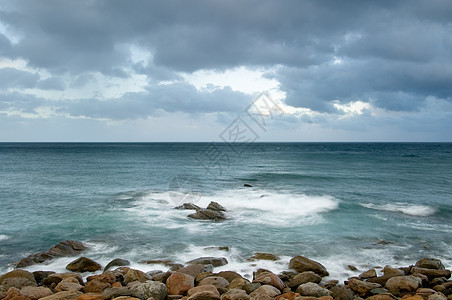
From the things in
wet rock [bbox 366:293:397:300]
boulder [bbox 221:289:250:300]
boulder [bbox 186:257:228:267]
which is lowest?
boulder [bbox 186:257:228:267]

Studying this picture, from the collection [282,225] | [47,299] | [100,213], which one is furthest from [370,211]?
[47,299]

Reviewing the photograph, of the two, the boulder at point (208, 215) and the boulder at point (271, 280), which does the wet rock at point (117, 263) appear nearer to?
the boulder at point (271, 280)

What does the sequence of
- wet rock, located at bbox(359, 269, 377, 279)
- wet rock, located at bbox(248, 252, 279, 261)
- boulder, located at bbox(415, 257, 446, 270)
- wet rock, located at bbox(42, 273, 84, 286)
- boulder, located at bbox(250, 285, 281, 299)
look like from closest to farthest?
boulder, located at bbox(250, 285, 281, 299)
wet rock, located at bbox(42, 273, 84, 286)
wet rock, located at bbox(359, 269, 377, 279)
boulder, located at bbox(415, 257, 446, 270)
wet rock, located at bbox(248, 252, 279, 261)

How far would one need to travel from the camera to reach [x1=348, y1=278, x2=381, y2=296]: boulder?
8930 mm

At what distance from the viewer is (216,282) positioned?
9227 mm

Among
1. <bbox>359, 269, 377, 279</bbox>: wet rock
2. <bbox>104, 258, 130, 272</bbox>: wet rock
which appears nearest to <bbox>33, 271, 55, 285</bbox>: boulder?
<bbox>104, 258, 130, 272</bbox>: wet rock

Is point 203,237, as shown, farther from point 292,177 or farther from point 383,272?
point 292,177

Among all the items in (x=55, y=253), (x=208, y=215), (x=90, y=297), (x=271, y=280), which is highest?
(x=90, y=297)

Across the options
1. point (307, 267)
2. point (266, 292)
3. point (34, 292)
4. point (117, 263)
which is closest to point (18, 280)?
point (34, 292)

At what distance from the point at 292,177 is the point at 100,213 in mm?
23994

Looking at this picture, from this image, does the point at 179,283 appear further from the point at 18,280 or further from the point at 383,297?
the point at 383,297

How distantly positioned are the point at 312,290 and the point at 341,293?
29.8 inches

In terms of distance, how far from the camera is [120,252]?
1291 centimetres

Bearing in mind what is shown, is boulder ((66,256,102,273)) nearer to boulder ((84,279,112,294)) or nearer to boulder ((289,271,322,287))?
boulder ((84,279,112,294))
